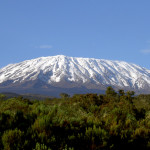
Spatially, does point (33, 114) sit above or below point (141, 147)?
above

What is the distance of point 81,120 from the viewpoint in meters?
8.50

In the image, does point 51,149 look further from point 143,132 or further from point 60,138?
point 143,132

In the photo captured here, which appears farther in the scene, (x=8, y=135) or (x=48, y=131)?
(x=48, y=131)

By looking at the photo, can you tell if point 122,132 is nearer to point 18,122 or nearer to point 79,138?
point 79,138

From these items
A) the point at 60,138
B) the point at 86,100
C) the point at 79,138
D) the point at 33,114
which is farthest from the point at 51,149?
the point at 86,100

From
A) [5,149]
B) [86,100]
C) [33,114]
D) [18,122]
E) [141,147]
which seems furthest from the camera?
[86,100]

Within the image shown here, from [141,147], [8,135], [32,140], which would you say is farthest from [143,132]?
[8,135]

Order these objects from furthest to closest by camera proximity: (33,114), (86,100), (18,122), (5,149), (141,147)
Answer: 1. (86,100)
2. (33,114)
3. (18,122)
4. (141,147)
5. (5,149)

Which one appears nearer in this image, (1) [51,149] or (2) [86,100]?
(1) [51,149]

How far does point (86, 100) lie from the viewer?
1633 cm

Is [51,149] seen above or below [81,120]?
below

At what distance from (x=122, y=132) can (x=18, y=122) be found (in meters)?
3.64

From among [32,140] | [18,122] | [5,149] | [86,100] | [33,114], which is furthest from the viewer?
[86,100]

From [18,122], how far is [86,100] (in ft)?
28.6
